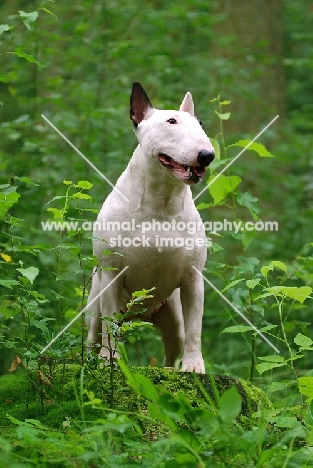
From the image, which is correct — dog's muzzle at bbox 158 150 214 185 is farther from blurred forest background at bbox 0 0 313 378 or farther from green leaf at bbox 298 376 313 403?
green leaf at bbox 298 376 313 403

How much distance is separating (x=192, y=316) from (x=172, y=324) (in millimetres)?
579

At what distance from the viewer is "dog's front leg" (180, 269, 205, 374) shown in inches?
158

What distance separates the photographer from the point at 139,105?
4.02m

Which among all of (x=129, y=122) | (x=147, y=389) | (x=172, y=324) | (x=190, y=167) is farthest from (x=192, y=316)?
(x=129, y=122)

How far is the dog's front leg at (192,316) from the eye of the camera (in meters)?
4.02

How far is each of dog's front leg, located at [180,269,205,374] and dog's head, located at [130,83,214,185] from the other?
2.30ft

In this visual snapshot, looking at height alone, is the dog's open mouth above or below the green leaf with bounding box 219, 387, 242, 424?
above

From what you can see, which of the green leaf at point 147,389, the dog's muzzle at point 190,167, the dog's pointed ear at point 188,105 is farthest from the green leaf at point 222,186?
the green leaf at point 147,389

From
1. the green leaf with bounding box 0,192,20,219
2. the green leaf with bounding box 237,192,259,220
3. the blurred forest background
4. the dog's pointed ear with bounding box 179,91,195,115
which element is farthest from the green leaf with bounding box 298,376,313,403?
the dog's pointed ear with bounding box 179,91,195,115

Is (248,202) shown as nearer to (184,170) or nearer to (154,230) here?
(154,230)

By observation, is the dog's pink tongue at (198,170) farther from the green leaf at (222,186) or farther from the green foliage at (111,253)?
the green leaf at (222,186)

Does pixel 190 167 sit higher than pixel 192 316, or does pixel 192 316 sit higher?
pixel 190 167

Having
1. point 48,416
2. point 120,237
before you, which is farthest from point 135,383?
point 120,237

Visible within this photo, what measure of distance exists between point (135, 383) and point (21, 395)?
4.99 ft
